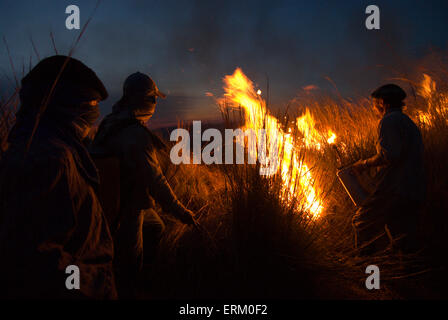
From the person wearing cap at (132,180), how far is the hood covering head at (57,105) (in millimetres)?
507

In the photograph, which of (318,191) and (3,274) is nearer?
(3,274)

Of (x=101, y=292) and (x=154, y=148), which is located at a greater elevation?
(x=154, y=148)

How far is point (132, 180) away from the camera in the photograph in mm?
1992

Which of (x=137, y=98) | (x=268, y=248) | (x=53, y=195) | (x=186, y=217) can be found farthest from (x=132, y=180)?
(x=268, y=248)

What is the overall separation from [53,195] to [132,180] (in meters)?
0.81

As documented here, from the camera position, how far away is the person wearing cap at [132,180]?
1.96 metres

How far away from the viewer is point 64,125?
1360mm

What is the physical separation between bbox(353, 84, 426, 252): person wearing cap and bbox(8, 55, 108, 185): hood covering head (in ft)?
9.32

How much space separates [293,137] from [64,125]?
2018mm

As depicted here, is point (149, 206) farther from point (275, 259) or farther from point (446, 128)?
point (446, 128)

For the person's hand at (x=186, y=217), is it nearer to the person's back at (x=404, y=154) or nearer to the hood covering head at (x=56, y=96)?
the hood covering head at (x=56, y=96)

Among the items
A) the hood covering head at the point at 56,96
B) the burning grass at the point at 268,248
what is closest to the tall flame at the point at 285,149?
the burning grass at the point at 268,248
